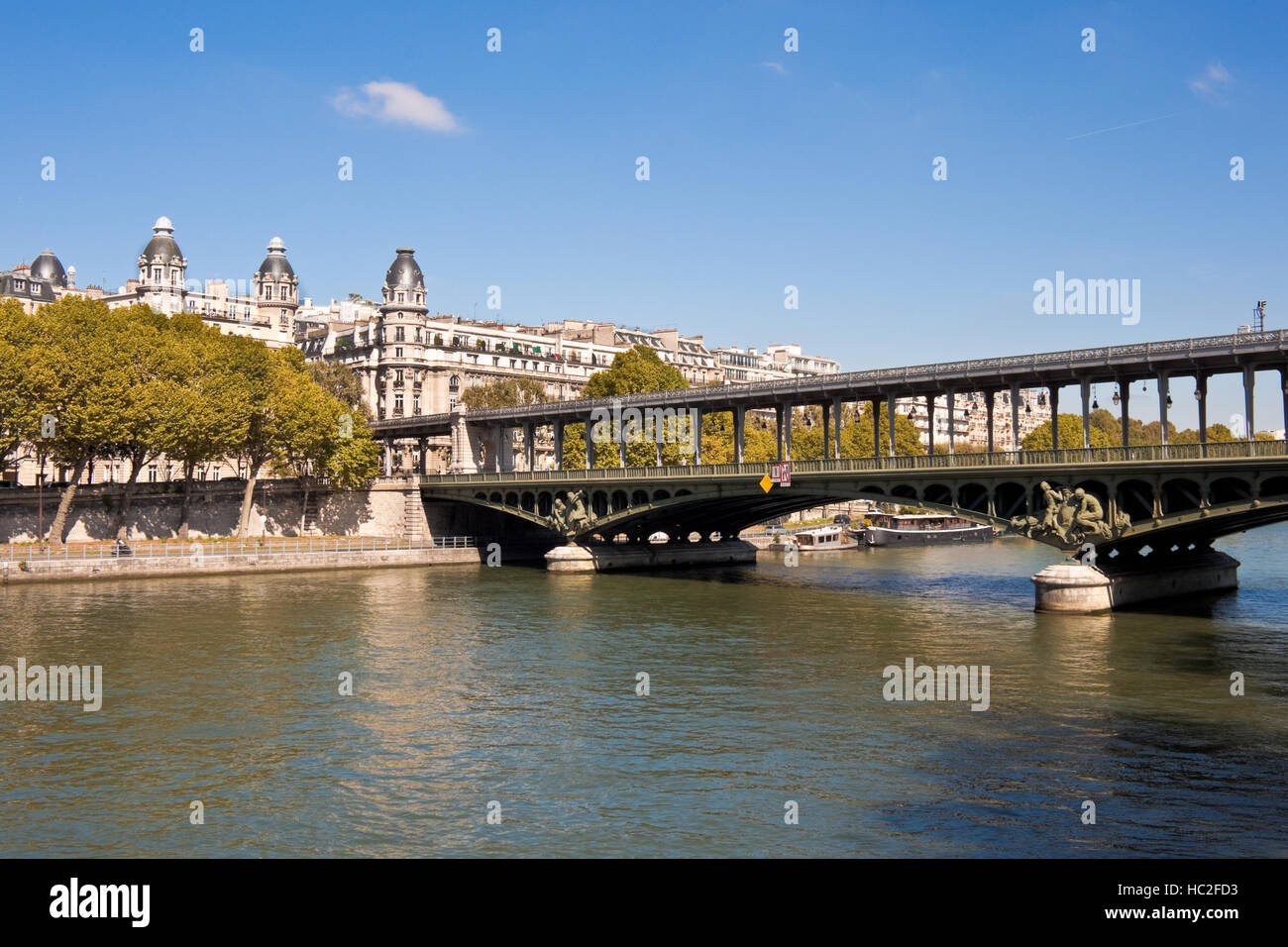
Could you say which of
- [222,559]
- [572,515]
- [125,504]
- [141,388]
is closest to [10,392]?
[141,388]

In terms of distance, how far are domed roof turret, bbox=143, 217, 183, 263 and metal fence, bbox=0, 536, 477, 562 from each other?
87.8 m

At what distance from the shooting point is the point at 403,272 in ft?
449

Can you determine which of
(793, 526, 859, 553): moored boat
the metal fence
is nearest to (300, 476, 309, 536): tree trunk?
the metal fence

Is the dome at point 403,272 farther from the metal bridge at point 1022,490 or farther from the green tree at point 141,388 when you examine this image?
the metal bridge at point 1022,490

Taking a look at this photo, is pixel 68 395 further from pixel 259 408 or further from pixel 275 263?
pixel 275 263

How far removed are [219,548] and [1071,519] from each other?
51.2 metres

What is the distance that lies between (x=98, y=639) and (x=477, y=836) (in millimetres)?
28168

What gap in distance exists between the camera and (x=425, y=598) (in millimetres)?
61062

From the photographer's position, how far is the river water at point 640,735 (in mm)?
21484

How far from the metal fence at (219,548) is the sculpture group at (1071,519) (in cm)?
4732
